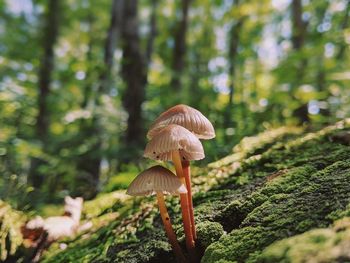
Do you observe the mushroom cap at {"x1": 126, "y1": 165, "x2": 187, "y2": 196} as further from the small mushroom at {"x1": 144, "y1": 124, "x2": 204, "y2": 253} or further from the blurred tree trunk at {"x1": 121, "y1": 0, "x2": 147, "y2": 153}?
the blurred tree trunk at {"x1": 121, "y1": 0, "x2": 147, "y2": 153}

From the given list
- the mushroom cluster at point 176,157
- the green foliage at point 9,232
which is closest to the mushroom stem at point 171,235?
the mushroom cluster at point 176,157

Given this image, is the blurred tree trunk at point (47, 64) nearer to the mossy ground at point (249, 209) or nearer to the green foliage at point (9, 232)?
the green foliage at point (9, 232)

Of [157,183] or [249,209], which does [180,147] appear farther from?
[249,209]

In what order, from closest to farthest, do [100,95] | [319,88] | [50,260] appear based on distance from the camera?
[50,260] → [319,88] → [100,95]

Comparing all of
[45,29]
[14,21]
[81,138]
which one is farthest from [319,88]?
[14,21]

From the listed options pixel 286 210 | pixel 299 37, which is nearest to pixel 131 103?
pixel 299 37

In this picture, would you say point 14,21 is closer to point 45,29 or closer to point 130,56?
point 45,29
